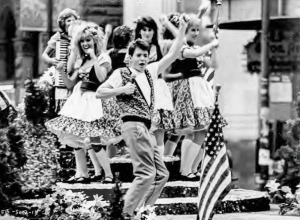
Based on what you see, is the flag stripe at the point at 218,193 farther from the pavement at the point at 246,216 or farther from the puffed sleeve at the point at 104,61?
the puffed sleeve at the point at 104,61

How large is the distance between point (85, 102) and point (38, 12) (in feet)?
24.9

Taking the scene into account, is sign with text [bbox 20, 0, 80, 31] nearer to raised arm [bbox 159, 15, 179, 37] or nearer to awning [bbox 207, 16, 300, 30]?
awning [bbox 207, 16, 300, 30]

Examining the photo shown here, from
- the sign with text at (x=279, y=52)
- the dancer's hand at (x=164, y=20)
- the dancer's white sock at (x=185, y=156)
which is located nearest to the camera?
the dancer's white sock at (x=185, y=156)

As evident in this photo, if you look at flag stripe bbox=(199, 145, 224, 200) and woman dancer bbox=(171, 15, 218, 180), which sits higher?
woman dancer bbox=(171, 15, 218, 180)

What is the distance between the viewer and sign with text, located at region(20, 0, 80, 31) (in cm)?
2123

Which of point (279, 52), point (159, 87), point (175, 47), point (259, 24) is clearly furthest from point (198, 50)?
point (259, 24)

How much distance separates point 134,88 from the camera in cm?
1370

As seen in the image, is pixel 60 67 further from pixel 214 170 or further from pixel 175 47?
pixel 214 170

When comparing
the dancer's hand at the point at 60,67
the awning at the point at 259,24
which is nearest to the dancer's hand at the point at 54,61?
the dancer's hand at the point at 60,67

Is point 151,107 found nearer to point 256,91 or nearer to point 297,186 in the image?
point 297,186

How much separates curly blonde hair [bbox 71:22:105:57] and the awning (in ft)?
31.2

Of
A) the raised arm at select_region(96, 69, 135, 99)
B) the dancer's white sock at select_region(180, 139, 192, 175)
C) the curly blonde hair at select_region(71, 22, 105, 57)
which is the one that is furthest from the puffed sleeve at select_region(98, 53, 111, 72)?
the raised arm at select_region(96, 69, 135, 99)

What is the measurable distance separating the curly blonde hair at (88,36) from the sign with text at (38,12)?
5.52 m

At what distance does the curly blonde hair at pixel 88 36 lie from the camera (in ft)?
50.6
